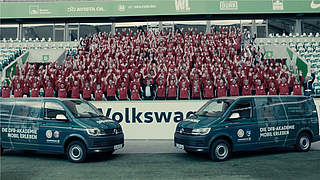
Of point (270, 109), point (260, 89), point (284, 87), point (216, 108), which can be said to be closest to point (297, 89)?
point (284, 87)

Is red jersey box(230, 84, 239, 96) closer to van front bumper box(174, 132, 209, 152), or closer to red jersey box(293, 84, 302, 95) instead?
red jersey box(293, 84, 302, 95)

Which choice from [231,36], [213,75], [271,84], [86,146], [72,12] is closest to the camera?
[86,146]

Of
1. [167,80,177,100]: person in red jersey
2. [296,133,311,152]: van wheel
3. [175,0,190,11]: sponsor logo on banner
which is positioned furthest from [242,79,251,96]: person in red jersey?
[175,0,190,11]: sponsor logo on banner

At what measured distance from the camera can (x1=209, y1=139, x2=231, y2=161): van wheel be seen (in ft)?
25.2

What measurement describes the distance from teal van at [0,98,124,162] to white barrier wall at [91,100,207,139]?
2876 mm

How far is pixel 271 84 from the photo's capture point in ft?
42.2

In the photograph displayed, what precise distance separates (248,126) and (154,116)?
442cm

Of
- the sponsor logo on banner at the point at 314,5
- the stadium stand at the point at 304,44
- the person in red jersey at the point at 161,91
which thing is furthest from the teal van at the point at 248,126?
the sponsor logo on banner at the point at 314,5

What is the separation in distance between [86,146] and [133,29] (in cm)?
1914

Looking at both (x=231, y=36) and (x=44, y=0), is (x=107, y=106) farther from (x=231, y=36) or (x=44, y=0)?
(x=44, y=0)

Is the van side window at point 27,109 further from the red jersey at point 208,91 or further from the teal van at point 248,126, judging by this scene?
the red jersey at point 208,91

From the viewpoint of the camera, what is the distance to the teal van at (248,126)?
7711mm

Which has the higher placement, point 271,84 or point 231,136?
point 271,84

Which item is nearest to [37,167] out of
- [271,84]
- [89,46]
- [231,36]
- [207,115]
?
[207,115]
